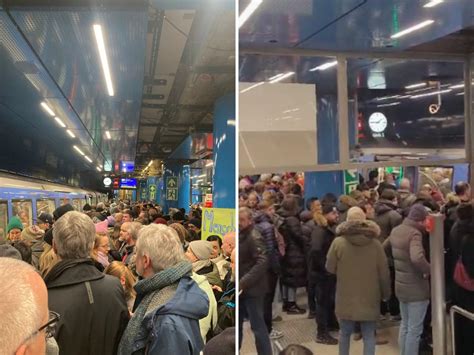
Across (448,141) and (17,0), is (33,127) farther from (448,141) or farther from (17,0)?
(448,141)

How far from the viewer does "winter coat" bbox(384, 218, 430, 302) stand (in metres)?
1.19

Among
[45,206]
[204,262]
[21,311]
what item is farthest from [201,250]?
[45,206]

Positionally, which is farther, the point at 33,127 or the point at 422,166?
the point at 33,127

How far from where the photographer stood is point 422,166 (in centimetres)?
118

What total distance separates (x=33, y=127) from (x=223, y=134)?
A: 532 cm

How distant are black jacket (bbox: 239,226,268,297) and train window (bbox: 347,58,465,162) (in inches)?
13.2

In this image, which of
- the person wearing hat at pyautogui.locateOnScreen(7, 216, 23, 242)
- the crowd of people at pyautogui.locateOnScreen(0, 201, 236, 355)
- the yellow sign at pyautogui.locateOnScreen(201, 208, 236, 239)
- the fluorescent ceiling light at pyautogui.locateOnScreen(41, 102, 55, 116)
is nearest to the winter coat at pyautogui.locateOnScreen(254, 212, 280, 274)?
the crowd of people at pyautogui.locateOnScreen(0, 201, 236, 355)

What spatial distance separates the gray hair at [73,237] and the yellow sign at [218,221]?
1208 mm

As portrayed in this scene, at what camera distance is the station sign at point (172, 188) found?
7.86m

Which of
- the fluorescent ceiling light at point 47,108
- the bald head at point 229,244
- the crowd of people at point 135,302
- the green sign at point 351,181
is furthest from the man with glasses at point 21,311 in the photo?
the fluorescent ceiling light at point 47,108

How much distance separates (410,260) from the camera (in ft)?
3.93

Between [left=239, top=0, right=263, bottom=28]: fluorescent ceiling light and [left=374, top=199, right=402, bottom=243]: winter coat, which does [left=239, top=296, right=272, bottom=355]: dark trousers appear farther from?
[left=239, top=0, right=263, bottom=28]: fluorescent ceiling light

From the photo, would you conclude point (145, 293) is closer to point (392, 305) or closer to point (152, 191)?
point (392, 305)

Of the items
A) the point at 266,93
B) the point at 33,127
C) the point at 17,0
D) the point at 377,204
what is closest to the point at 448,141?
the point at 377,204
